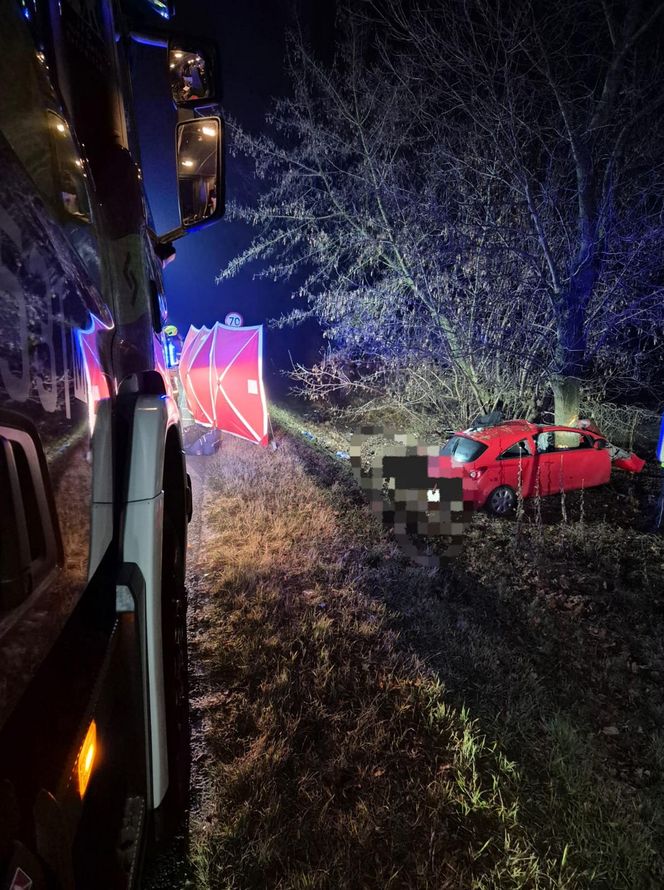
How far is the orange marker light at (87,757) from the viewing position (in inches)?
41.8

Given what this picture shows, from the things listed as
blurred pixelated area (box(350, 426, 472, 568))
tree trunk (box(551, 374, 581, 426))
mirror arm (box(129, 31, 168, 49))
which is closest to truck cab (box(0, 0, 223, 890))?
mirror arm (box(129, 31, 168, 49))

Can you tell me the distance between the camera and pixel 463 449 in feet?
22.2

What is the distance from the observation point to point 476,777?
2600 mm

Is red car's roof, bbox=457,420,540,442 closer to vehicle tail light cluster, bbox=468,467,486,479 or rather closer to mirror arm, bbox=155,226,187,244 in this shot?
vehicle tail light cluster, bbox=468,467,486,479

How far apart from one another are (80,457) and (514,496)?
6799 millimetres

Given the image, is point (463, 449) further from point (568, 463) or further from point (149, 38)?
point (149, 38)

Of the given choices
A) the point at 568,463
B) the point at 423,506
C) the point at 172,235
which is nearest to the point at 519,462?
the point at 568,463

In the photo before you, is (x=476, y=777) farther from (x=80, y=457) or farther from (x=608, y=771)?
(x=80, y=457)

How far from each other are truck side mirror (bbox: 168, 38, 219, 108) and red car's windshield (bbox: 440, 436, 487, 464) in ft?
16.6

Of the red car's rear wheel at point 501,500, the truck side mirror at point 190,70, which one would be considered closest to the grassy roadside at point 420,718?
the red car's rear wheel at point 501,500

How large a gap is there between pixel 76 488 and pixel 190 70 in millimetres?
2669

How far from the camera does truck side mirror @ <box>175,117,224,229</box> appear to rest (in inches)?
104

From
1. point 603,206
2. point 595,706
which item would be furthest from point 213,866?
point 603,206

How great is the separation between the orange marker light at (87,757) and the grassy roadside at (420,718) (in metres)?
1.44
